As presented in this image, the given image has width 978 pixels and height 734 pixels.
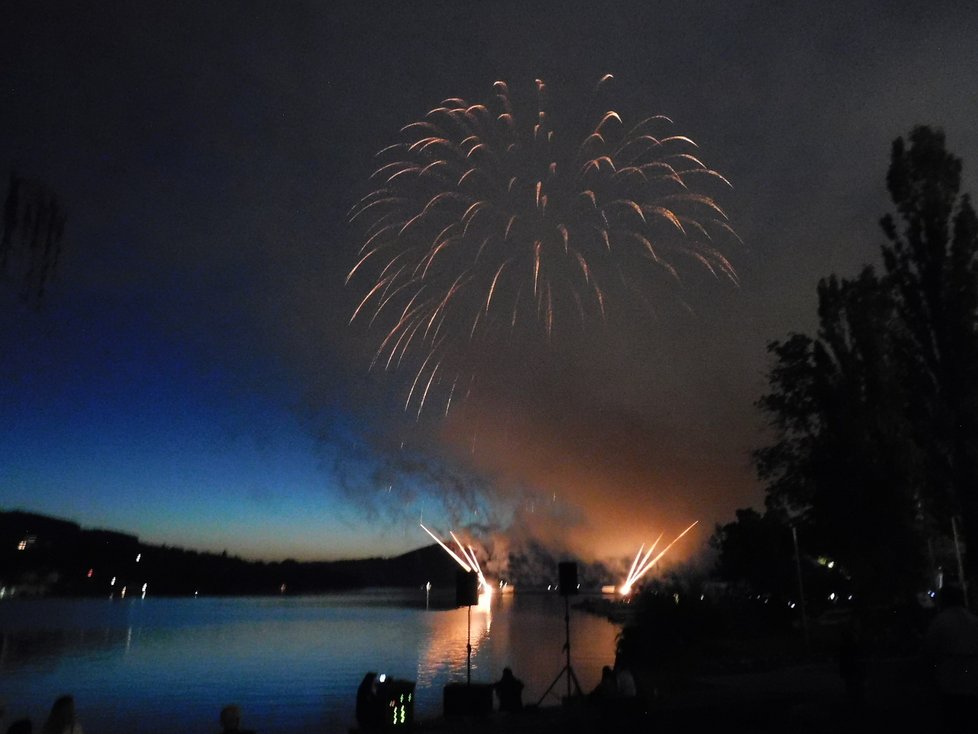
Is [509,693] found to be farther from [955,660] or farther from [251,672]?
[251,672]

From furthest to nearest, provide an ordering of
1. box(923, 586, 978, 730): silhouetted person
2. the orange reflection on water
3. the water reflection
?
the orange reflection on water → the water reflection → box(923, 586, 978, 730): silhouetted person

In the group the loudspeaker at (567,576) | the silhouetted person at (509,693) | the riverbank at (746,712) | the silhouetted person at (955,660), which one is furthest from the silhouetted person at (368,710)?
the silhouetted person at (955,660)

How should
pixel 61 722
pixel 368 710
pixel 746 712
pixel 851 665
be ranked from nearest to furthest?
pixel 61 722 < pixel 746 712 < pixel 851 665 < pixel 368 710

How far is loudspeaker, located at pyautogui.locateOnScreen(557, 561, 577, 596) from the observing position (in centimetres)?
1619

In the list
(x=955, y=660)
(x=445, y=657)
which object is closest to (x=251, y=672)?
(x=445, y=657)

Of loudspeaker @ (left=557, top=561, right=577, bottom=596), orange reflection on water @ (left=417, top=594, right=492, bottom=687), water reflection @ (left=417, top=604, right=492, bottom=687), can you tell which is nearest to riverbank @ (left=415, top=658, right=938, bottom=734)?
loudspeaker @ (left=557, top=561, right=577, bottom=596)

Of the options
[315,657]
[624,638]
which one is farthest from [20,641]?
[624,638]

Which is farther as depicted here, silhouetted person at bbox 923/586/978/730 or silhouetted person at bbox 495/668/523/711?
silhouetted person at bbox 495/668/523/711

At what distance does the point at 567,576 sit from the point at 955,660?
11.0 metres

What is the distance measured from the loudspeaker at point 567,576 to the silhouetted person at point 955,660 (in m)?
10.4

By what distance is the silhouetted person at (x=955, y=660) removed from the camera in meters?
5.81

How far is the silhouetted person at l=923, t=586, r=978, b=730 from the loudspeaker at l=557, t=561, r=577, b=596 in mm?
10433

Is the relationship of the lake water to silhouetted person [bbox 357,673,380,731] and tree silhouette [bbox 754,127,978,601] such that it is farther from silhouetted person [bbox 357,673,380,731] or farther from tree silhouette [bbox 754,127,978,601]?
tree silhouette [bbox 754,127,978,601]

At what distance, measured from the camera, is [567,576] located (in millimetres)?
16422
